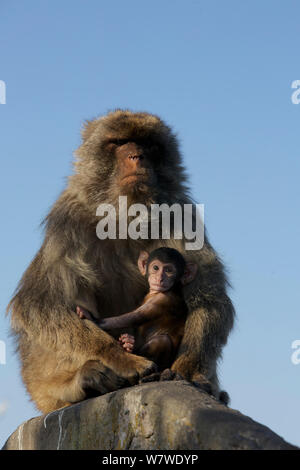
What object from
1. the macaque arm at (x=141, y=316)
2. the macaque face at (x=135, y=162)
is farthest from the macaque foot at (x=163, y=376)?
the macaque face at (x=135, y=162)

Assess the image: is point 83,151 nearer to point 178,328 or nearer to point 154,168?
point 154,168

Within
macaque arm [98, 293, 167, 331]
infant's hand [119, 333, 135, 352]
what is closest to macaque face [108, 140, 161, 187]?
macaque arm [98, 293, 167, 331]

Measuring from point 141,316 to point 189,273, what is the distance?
0.59 m

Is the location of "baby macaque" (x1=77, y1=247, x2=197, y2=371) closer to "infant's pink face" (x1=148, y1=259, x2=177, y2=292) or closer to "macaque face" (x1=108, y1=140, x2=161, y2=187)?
"infant's pink face" (x1=148, y1=259, x2=177, y2=292)

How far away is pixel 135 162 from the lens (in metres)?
6.05

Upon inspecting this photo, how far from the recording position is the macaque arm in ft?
18.4

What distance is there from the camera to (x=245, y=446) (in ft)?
12.4

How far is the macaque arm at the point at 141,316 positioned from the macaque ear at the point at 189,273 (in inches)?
12.8

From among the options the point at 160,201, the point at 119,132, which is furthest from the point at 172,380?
the point at 119,132

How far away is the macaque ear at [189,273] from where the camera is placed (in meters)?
5.94

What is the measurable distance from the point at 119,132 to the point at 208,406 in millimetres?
2748

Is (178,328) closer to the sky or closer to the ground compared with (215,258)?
closer to the ground

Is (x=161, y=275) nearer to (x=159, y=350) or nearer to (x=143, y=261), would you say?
(x=143, y=261)

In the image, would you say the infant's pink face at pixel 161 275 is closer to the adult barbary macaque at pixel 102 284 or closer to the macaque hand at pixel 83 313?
the adult barbary macaque at pixel 102 284
